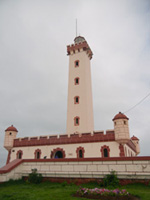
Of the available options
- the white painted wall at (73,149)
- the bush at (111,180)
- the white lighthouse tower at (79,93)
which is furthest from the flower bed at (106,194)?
the white lighthouse tower at (79,93)

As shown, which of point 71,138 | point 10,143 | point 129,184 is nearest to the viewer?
point 129,184

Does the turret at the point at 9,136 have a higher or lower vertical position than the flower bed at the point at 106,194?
higher

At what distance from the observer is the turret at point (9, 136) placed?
25750mm

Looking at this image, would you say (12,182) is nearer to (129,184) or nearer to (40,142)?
(129,184)

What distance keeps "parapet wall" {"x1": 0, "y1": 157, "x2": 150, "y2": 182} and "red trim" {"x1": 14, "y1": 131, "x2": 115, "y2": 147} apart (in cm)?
874

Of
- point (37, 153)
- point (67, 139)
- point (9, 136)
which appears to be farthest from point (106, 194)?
point (9, 136)

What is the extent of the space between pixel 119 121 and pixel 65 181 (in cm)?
1071

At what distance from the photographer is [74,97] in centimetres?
2906

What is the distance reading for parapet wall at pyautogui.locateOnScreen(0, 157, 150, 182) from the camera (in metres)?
11.5

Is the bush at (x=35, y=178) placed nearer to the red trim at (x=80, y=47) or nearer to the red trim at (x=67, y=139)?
the red trim at (x=67, y=139)

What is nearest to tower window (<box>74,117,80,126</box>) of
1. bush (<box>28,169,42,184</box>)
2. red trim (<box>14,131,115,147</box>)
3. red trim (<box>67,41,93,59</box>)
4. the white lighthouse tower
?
the white lighthouse tower

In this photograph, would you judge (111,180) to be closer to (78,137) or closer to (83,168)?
(83,168)

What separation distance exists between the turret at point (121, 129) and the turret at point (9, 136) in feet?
50.7

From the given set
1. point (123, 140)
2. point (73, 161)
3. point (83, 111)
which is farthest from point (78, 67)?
point (73, 161)
